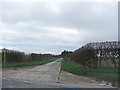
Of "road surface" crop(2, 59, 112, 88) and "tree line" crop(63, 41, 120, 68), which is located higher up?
"tree line" crop(63, 41, 120, 68)

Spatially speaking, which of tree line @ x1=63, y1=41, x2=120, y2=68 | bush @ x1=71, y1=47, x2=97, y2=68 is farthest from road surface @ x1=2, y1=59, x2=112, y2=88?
bush @ x1=71, y1=47, x2=97, y2=68

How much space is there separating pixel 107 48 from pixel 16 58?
2783 centimetres

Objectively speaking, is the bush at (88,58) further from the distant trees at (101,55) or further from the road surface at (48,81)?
the road surface at (48,81)

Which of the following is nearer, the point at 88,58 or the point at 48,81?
the point at 48,81

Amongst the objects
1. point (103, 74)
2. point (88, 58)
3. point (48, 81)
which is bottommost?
point (48, 81)

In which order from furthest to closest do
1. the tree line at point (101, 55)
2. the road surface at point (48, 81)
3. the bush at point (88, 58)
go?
the bush at point (88, 58), the tree line at point (101, 55), the road surface at point (48, 81)

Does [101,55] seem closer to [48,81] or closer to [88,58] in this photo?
[88,58]

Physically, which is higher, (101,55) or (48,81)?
(101,55)

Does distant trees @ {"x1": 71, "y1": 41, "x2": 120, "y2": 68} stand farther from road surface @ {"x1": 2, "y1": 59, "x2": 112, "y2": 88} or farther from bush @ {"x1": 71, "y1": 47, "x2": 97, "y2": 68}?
road surface @ {"x1": 2, "y1": 59, "x2": 112, "y2": 88}

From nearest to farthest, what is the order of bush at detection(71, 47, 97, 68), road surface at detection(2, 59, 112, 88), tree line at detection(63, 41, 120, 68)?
road surface at detection(2, 59, 112, 88)
tree line at detection(63, 41, 120, 68)
bush at detection(71, 47, 97, 68)

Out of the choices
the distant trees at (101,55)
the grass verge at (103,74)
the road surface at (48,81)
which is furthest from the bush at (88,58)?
the road surface at (48,81)

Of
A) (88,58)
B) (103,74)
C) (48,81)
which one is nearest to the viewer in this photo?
(48,81)

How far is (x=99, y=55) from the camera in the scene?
30.1 metres

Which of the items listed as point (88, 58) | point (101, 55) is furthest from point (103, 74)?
point (88, 58)
